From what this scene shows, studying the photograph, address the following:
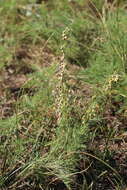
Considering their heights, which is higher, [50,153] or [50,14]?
[50,14]

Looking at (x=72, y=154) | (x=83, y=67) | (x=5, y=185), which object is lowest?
(x=5, y=185)

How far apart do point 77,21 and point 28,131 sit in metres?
1.03

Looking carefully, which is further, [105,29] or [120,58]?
[105,29]

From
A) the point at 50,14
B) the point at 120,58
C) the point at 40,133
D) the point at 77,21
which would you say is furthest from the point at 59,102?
the point at 50,14

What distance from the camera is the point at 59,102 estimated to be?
78.7 inches

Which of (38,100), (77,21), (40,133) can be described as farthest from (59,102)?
(77,21)

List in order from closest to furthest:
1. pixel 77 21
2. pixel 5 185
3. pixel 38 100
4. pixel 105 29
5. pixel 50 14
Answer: pixel 5 185
pixel 38 100
pixel 105 29
pixel 77 21
pixel 50 14

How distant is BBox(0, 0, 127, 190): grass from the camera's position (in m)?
1.92

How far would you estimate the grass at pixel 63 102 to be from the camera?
1924 mm

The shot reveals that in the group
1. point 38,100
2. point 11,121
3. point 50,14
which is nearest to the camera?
point 11,121

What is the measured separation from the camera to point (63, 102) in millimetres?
1977

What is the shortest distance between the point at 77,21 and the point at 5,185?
4.52ft

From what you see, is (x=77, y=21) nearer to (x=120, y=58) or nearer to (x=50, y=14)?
(x=50, y=14)

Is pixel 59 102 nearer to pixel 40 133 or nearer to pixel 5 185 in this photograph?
pixel 40 133
